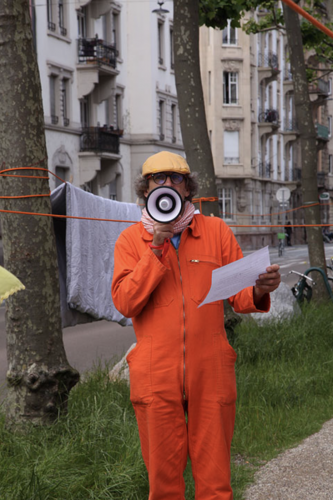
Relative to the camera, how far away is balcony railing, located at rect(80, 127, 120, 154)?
33.8 metres

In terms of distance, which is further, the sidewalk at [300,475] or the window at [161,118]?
the window at [161,118]

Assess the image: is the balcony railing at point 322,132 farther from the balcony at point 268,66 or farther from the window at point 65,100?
the window at point 65,100

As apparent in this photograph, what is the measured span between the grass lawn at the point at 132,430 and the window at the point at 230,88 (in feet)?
150

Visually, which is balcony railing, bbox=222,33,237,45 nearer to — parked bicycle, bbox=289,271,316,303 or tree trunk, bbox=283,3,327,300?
tree trunk, bbox=283,3,327,300

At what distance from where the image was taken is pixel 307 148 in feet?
41.4

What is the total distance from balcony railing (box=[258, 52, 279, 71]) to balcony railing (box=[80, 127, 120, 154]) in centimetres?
2380

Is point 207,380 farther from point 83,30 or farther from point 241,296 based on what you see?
point 83,30

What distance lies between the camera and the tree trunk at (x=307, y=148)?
12312 mm

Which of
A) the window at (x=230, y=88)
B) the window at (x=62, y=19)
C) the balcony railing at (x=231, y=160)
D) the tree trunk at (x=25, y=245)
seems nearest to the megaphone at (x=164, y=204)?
the tree trunk at (x=25, y=245)

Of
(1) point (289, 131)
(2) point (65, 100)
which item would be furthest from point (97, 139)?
(1) point (289, 131)

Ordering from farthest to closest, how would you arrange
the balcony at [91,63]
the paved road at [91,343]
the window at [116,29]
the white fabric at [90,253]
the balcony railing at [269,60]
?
the balcony railing at [269,60] → the window at [116,29] → the balcony at [91,63] → the paved road at [91,343] → the white fabric at [90,253]

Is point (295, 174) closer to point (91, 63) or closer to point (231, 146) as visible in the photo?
point (231, 146)

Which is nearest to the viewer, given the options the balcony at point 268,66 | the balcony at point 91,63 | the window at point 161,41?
the balcony at point 91,63

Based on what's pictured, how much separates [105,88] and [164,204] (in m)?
33.8
